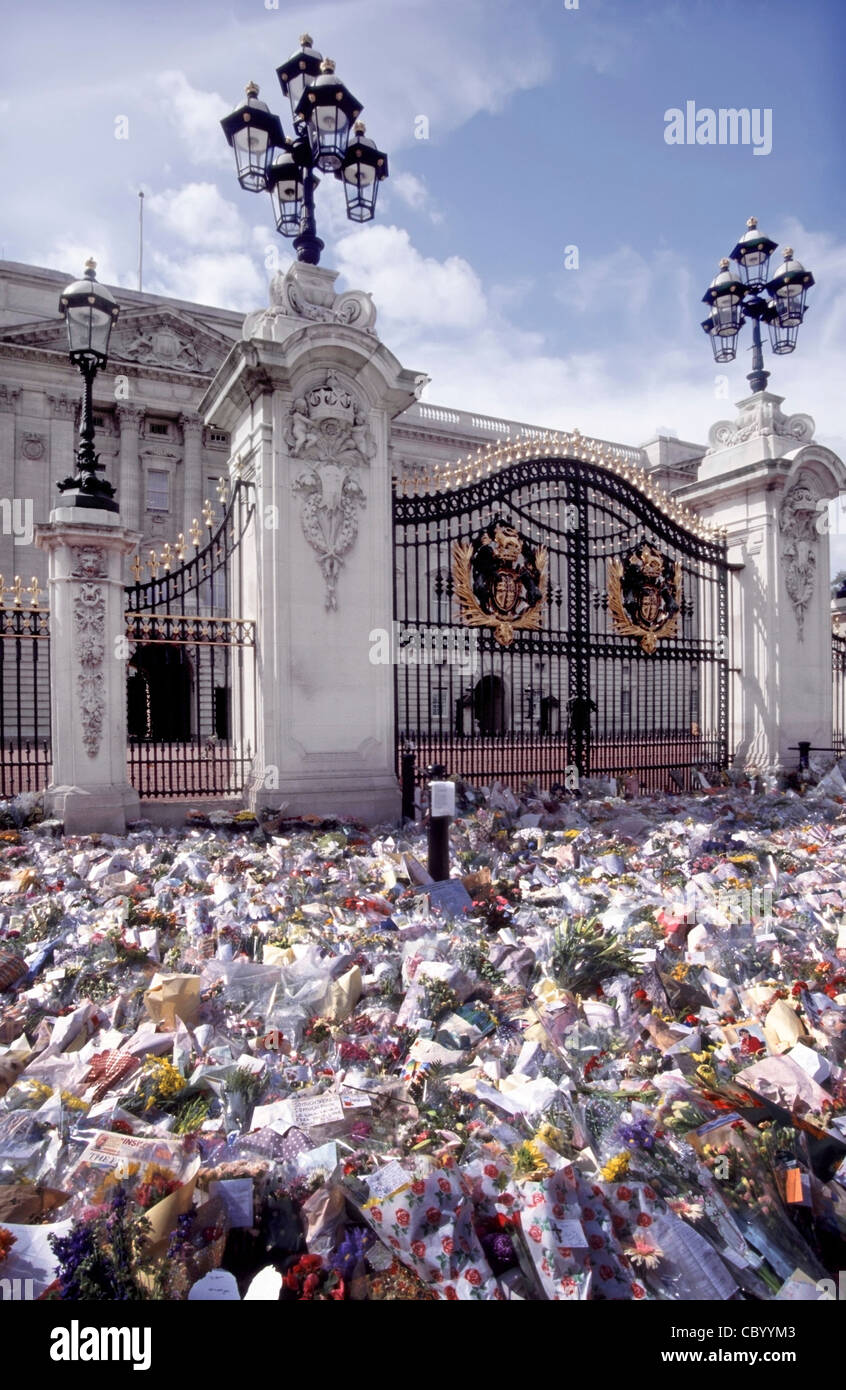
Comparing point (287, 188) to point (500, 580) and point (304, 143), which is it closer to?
point (304, 143)

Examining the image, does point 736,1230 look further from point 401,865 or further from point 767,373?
point 767,373

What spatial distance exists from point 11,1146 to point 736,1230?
2.40m

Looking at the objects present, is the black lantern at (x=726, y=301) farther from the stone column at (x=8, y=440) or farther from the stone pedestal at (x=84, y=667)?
the stone column at (x=8, y=440)

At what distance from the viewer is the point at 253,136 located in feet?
28.1

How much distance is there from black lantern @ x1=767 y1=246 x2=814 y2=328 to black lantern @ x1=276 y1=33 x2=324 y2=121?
673 cm

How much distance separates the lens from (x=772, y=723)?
483 inches

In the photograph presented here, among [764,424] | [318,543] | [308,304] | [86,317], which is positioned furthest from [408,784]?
[764,424]

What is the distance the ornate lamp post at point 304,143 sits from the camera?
8438 mm

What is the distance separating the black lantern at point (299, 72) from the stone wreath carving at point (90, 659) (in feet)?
18.6

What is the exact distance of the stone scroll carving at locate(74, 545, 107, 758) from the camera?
7531 millimetres

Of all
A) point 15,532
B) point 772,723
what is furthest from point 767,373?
point 15,532

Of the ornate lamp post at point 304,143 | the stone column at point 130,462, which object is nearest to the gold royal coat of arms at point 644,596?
the ornate lamp post at point 304,143

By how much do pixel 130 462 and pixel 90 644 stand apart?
91.8ft

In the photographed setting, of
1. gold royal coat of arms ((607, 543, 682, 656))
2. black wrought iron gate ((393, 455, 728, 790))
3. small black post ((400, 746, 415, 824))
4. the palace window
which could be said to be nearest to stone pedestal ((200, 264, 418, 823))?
small black post ((400, 746, 415, 824))
